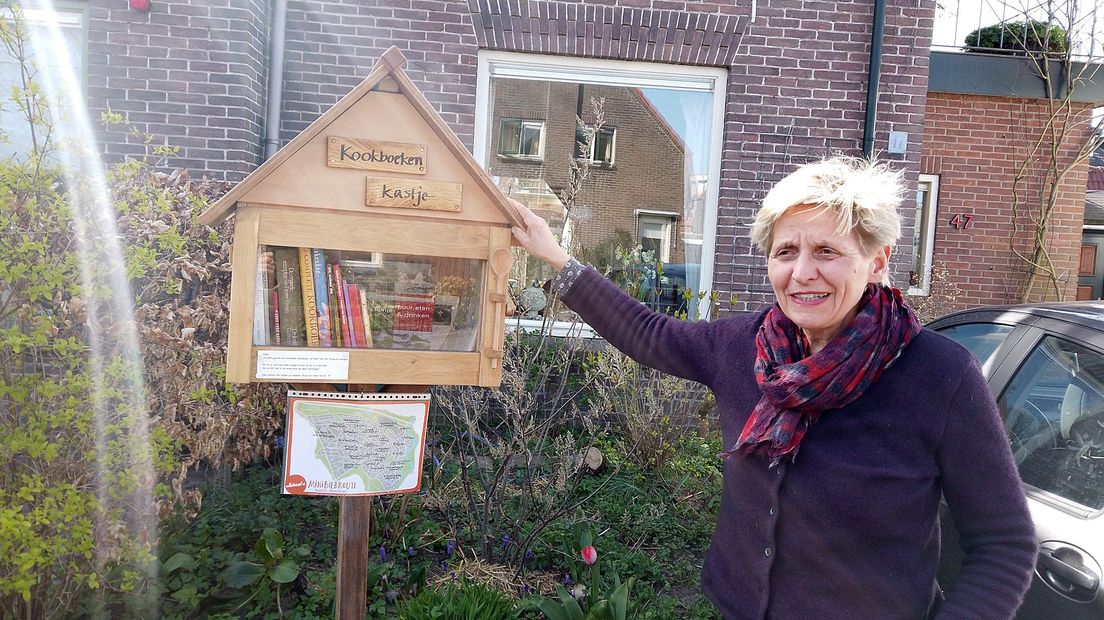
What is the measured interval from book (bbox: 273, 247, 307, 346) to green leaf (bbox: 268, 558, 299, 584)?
148 centimetres

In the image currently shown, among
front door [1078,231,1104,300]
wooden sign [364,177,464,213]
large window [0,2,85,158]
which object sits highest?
large window [0,2,85,158]

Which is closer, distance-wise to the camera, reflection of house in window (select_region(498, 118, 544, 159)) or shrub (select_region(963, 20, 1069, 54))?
reflection of house in window (select_region(498, 118, 544, 159))

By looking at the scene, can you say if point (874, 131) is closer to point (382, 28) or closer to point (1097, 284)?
point (382, 28)

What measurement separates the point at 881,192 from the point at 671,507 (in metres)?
3.01

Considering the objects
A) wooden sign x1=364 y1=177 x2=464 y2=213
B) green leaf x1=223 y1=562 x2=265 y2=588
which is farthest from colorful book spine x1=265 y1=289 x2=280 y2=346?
green leaf x1=223 y1=562 x2=265 y2=588

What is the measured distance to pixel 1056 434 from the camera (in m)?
2.47

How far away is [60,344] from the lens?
2.52m

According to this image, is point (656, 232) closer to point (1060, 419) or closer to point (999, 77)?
point (1060, 419)

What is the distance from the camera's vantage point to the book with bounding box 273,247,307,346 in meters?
1.91

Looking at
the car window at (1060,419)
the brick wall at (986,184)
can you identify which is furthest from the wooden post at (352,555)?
the brick wall at (986,184)

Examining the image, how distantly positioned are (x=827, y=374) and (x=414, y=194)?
1.05m

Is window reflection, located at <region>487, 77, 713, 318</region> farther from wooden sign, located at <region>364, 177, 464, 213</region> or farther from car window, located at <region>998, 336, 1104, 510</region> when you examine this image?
wooden sign, located at <region>364, 177, 464, 213</region>

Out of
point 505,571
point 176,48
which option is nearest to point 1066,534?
point 505,571

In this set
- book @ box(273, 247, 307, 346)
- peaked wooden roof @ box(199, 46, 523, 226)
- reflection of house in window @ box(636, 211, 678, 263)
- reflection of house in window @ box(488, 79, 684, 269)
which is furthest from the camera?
reflection of house in window @ box(636, 211, 678, 263)
